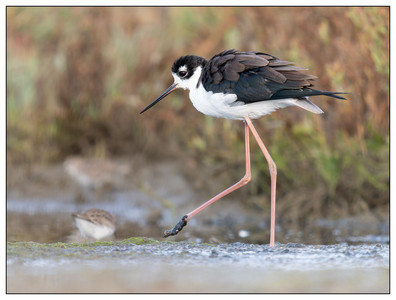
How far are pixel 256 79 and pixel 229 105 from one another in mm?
255


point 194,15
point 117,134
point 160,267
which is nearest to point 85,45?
point 117,134

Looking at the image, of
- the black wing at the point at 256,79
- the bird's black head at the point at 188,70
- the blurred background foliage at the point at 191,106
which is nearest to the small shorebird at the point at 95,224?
the bird's black head at the point at 188,70

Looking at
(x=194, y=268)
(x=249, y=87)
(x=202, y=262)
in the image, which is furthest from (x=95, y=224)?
(x=194, y=268)

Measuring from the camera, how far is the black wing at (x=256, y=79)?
4.85m

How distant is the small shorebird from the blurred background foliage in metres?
1.92

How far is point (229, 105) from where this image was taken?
497 cm

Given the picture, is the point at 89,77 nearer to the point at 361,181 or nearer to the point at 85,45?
the point at 85,45

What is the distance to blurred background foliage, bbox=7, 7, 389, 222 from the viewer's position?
7270mm

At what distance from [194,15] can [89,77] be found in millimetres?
2265

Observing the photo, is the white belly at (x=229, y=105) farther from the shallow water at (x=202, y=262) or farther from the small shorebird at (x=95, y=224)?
the small shorebird at (x=95, y=224)

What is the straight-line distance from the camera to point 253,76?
193 inches

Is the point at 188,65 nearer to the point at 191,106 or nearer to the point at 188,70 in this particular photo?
the point at 188,70

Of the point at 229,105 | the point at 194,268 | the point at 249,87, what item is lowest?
the point at 194,268

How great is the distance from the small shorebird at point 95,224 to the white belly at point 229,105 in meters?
1.55
